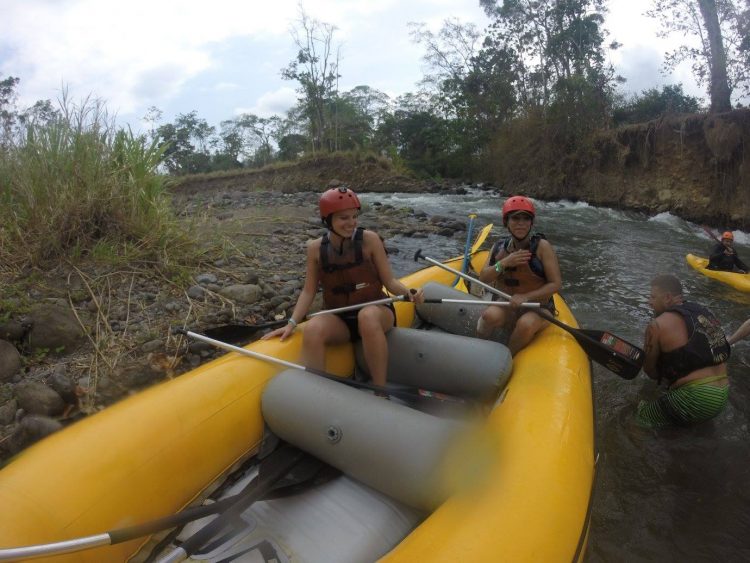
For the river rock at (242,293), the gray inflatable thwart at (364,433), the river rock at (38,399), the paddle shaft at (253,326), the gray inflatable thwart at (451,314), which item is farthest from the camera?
the river rock at (242,293)

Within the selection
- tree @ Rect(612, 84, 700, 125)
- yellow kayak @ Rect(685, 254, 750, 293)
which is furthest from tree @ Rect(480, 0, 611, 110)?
yellow kayak @ Rect(685, 254, 750, 293)

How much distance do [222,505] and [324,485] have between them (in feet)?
1.49

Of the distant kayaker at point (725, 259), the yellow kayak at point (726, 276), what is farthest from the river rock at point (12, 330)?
the distant kayaker at point (725, 259)

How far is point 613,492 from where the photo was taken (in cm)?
239

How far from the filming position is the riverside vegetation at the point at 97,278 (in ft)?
9.04

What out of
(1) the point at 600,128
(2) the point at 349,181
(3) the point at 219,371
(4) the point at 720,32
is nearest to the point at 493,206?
(1) the point at 600,128

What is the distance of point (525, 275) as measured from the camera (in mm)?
3227

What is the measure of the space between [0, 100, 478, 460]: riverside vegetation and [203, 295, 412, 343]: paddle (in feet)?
0.87

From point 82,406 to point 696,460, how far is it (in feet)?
11.6

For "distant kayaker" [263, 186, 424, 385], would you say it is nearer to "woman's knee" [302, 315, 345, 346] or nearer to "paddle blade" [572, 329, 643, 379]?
"woman's knee" [302, 315, 345, 346]

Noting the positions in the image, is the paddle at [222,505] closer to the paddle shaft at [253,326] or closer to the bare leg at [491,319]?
the paddle shaft at [253,326]

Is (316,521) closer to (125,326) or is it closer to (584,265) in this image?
A: (125,326)

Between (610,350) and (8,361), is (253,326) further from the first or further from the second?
(610,350)

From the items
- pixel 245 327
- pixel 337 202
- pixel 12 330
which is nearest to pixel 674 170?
pixel 337 202
